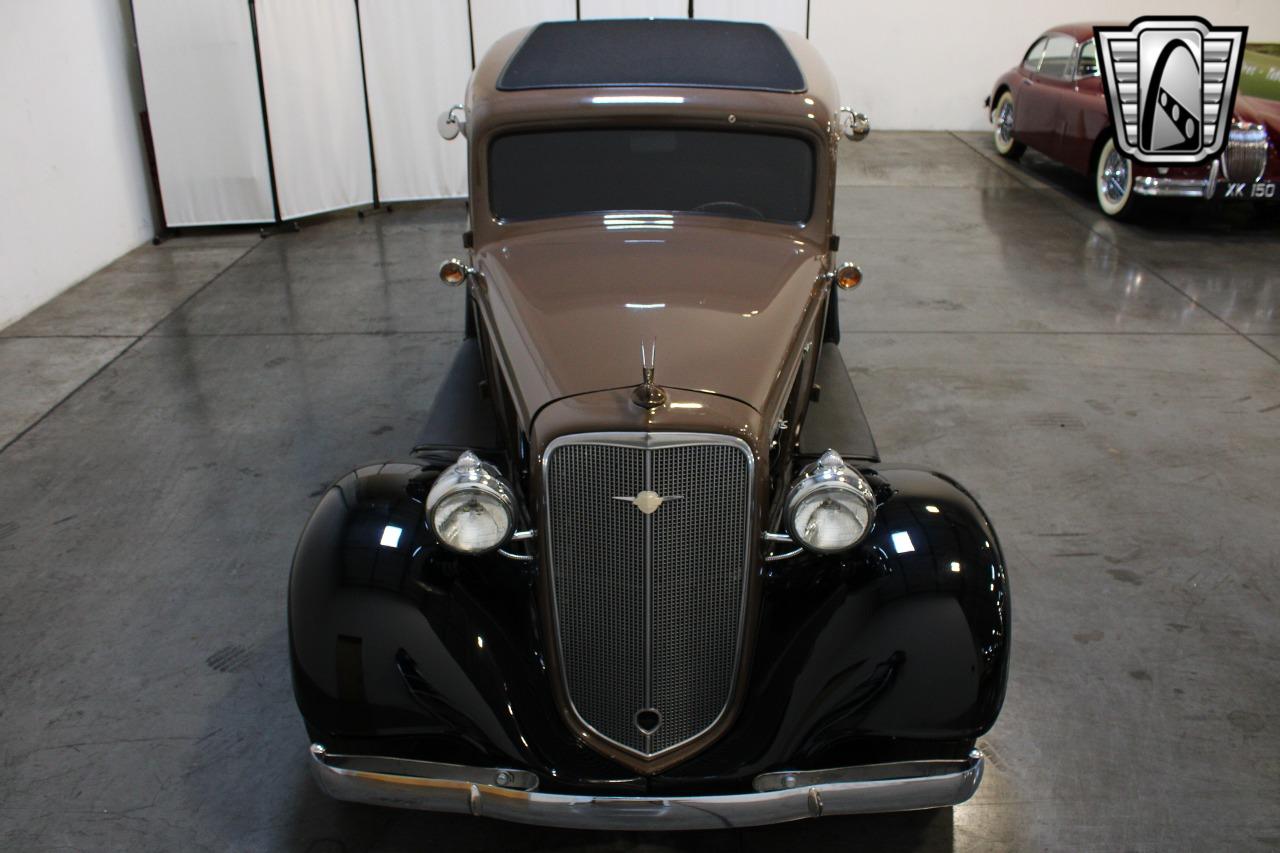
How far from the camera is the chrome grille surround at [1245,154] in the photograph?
8.26m

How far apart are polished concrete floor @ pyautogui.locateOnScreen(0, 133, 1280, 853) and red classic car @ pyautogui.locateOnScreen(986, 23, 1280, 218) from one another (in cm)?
44

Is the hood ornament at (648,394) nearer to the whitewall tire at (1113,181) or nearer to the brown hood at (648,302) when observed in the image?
the brown hood at (648,302)

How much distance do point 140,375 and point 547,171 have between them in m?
3.17

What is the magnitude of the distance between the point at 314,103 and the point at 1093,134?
6.59 meters

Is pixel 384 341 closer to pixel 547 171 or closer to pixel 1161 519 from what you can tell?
pixel 547 171

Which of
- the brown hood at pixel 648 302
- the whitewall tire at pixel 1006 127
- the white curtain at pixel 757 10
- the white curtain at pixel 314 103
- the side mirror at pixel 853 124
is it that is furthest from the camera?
the whitewall tire at pixel 1006 127

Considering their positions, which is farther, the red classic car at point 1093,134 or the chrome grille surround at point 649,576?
the red classic car at point 1093,134

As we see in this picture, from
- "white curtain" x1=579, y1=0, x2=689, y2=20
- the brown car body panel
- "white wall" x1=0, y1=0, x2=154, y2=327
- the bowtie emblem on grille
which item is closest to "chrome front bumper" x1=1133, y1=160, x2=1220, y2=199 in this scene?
"white curtain" x1=579, y1=0, x2=689, y2=20

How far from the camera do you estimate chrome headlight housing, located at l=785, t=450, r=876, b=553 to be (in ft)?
8.43

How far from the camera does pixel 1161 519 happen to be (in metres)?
4.45

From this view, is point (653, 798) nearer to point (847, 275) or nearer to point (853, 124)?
point (847, 275)

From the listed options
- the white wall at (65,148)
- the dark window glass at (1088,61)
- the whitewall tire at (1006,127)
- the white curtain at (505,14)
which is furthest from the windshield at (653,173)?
the whitewall tire at (1006,127)

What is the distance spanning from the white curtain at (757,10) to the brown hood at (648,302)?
6601 mm

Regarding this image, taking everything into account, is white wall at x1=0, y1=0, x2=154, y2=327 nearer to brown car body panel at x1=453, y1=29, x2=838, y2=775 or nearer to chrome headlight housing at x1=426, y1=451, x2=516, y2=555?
brown car body panel at x1=453, y1=29, x2=838, y2=775
